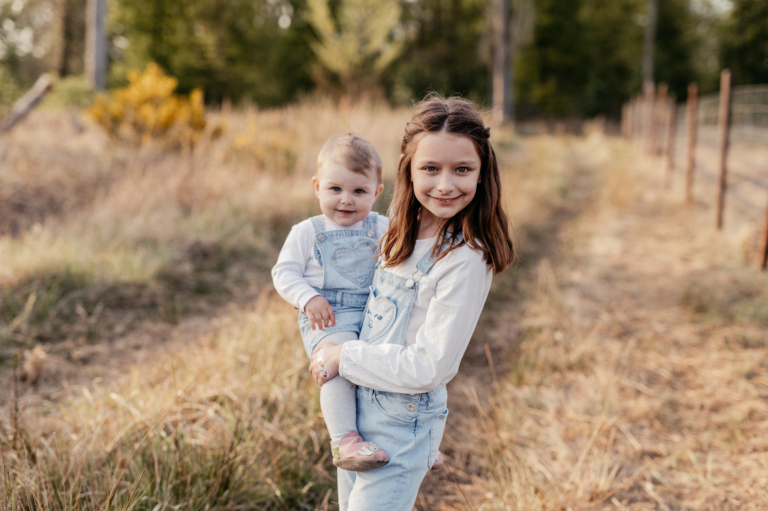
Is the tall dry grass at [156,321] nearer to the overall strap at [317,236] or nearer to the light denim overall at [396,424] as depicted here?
the overall strap at [317,236]

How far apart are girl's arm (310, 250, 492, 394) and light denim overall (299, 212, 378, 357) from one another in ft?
0.73

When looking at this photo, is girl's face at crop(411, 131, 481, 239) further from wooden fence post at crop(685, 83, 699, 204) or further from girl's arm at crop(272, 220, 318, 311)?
wooden fence post at crop(685, 83, 699, 204)

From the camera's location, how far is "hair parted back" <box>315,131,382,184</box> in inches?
59.4

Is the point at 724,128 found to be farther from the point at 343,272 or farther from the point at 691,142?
the point at 343,272

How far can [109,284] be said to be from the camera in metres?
3.91

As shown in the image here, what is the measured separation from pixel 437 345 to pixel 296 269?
0.52m

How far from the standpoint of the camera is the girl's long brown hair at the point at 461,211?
1.31 metres

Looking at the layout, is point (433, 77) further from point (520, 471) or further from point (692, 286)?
point (520, 471)

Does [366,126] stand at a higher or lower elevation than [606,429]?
higher

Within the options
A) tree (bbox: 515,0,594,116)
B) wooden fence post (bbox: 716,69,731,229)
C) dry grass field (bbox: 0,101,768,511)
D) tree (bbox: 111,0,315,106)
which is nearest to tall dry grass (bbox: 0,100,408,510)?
dry grass field (bbox: 0,101,768,511)

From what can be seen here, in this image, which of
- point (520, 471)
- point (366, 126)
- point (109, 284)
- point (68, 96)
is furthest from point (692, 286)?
point (68, 96)

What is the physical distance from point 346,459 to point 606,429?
5.80ft

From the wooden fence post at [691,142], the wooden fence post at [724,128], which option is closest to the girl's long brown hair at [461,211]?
the wooden fence post at [724,128]

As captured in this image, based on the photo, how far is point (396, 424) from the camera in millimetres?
1383
